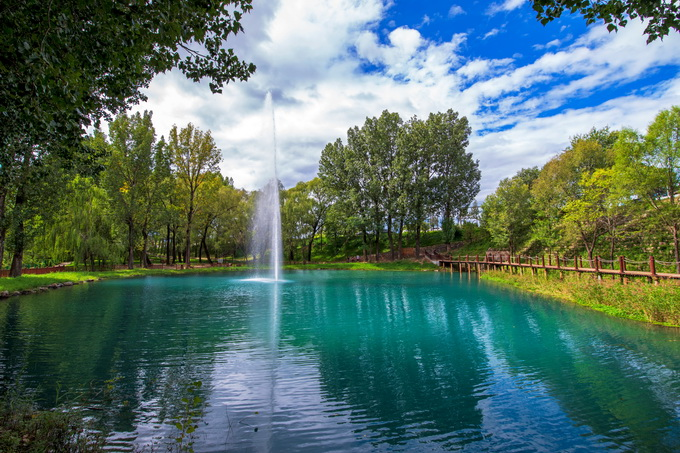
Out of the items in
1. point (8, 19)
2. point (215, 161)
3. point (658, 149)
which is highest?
point (215, 161)

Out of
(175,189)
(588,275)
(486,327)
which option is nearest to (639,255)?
(588,275)

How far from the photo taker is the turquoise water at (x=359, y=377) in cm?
568

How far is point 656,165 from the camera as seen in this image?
27.2 metres

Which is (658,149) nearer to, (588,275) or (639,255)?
(639,255)

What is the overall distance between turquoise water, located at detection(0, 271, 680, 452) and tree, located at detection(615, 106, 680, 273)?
17445mm

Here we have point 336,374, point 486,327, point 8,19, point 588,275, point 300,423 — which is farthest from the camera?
point 588,275

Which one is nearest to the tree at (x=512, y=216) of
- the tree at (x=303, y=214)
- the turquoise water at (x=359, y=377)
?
the tree at (x=303, y=214)

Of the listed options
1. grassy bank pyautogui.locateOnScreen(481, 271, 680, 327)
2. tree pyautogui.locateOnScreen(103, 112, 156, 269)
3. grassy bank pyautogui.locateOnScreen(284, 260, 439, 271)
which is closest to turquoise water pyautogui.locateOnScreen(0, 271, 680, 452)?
grassy bank pyautogui.locateOnScreen(481, 271, 680, 327)

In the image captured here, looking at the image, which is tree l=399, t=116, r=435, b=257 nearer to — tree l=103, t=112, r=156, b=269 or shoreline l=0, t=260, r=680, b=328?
shoreline l=0, t=260, r=680, b=328

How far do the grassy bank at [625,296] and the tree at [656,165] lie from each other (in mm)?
10146

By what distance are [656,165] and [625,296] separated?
17.5 metres

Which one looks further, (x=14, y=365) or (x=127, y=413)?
(x=14, y=365)

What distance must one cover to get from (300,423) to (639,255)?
3846 centimetres

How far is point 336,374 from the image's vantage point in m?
8.45
